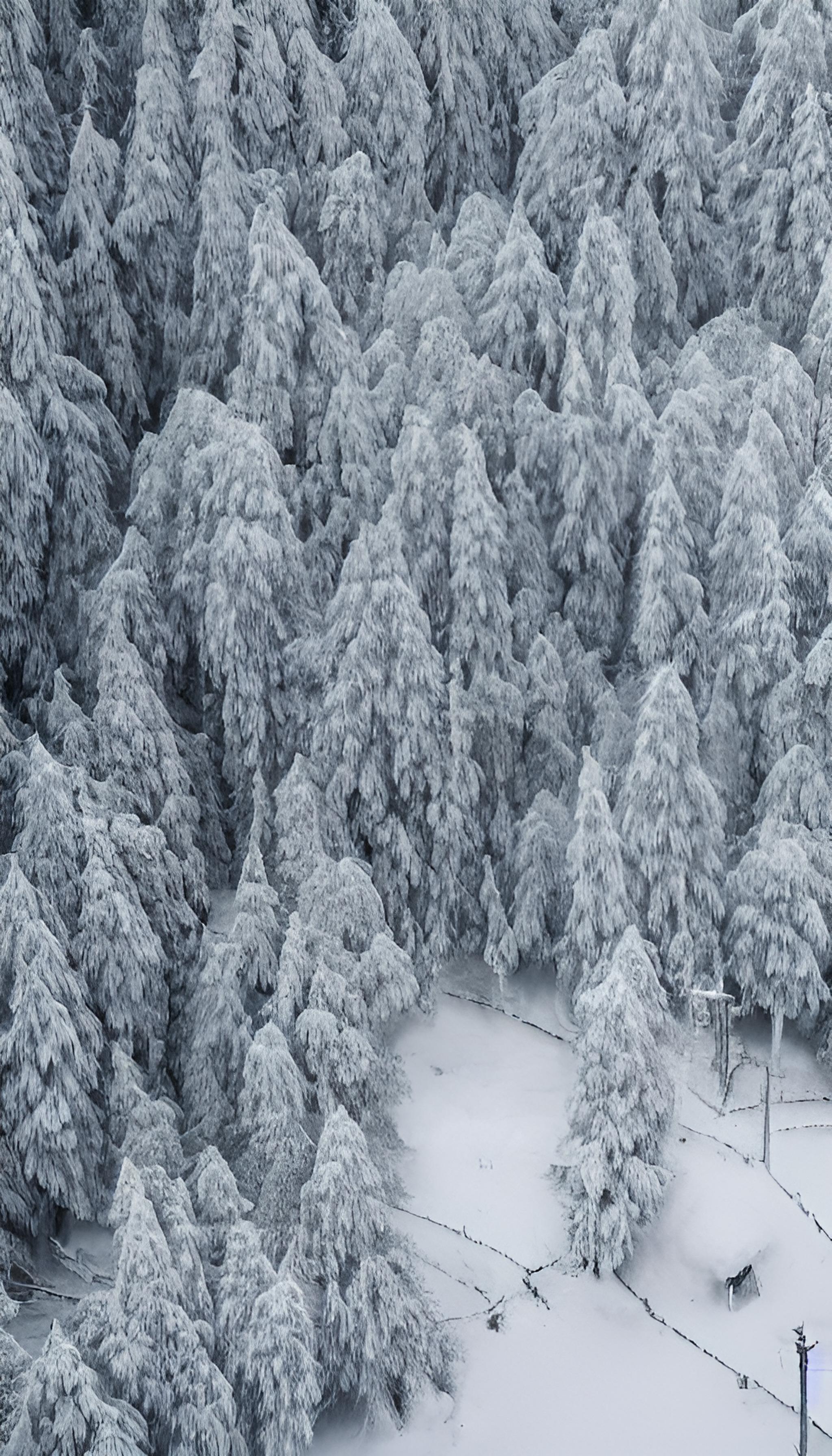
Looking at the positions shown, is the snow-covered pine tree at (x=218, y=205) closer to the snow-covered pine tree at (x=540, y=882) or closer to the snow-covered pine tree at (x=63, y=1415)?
the snow-covered pine tree at (x=540, y=882)

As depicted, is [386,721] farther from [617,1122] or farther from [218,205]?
[218,205]

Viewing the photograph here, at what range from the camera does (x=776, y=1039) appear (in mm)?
24938

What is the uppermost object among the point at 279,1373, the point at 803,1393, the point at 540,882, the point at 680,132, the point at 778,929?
the point at 680,132

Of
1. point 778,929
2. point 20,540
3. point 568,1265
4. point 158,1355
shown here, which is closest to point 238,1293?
point 158,1355

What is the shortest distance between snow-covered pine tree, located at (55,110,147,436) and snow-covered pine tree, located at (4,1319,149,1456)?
18.4m

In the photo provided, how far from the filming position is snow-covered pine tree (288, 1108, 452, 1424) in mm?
19516

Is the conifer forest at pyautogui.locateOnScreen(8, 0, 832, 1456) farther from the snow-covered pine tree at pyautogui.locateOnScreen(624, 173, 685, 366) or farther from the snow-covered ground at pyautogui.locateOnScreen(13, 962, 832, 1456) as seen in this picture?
the snow-covered ground at pyautogui.locateOnScreen(13, 962, 832, 1456)

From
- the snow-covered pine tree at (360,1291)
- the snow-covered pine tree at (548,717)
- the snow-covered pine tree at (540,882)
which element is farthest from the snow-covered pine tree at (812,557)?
the snow-covered pine tree at (360,1291)

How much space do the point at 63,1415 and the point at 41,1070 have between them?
5.35 m

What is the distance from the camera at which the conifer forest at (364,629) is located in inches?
830

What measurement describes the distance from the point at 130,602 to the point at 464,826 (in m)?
7.05

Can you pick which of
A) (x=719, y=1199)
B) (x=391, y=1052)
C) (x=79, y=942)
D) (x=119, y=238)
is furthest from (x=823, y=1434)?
(x=119, y=238)

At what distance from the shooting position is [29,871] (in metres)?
22.7

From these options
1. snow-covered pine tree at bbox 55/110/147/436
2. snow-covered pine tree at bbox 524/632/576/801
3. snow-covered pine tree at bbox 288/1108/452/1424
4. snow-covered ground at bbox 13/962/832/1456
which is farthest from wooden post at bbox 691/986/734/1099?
Result: snow-covered pine tree at bbox 55/110/147/436
